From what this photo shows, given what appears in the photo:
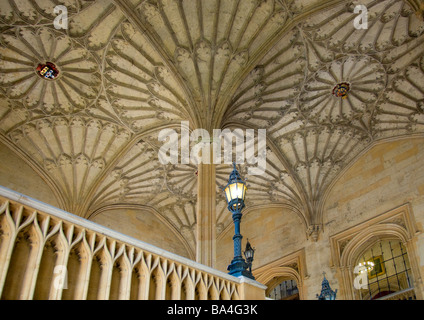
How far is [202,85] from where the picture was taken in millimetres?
13008

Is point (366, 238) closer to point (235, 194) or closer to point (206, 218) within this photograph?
point (206, 218)

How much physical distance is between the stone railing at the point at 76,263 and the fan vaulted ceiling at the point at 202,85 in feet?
24.8

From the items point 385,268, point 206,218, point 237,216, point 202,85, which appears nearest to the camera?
point 237,216

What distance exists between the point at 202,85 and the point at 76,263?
30.4 ft

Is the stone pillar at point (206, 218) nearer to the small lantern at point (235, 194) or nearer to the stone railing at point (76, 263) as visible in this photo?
the small lantern at point (235, 194)

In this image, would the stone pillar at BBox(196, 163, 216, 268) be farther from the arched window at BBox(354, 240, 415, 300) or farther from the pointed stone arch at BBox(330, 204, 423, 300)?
the arched window at BBox(354, 240, 415, 300)

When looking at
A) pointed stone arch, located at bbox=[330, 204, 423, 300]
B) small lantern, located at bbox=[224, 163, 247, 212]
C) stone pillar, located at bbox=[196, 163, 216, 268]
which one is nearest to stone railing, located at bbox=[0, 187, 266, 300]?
small lantern, located at bbox=[224, 163, 247, 212]

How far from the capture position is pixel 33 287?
387 centimetres

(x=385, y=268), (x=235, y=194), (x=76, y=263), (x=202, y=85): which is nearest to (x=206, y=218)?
(x=235, y=194)

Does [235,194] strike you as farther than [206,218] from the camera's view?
No

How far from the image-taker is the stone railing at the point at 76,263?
3947mm

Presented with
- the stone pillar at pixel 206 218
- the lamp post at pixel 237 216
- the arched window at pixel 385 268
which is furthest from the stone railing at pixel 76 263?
the arched window at pixel 385 268

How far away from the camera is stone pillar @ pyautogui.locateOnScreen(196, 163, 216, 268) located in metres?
9.61

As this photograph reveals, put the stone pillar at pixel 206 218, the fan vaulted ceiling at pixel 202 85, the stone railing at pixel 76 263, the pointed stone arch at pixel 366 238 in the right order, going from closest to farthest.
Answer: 1. the stone railing at pixel 76 263
2. the stone pillar at pixel 206 218
3. the fan vaulted ceiling at pixel 202 85
4. the pointed stone arch at pixel 366 238
